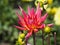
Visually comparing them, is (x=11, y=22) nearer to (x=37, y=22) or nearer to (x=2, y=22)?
(x=2, y=22)

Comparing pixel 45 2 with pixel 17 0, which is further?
pixel 17 0

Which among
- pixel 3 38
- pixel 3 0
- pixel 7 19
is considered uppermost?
pixel 3 0

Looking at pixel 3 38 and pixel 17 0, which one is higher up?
pixel 17 0

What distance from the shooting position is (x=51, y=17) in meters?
2.99

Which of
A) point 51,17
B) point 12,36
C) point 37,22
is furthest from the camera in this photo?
point 12,36

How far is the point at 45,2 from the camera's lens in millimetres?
1425

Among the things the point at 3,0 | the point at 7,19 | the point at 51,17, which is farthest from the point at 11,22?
the point at 51,17

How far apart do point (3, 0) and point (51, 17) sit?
0.56 metres

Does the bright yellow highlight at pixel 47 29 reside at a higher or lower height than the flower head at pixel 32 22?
A: lower

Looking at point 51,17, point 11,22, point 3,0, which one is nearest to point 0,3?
point 3,0

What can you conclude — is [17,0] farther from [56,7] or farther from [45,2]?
[45,2]

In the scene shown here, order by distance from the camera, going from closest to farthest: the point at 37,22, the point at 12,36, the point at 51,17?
1. the point at 37,22
2. the point at 51,17
3. the point at 12,36

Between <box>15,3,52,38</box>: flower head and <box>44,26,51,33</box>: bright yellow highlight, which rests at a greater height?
<box>15,3,52,38</box>: flower head

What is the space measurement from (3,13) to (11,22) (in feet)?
0.43
